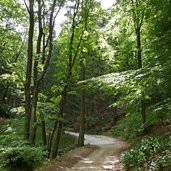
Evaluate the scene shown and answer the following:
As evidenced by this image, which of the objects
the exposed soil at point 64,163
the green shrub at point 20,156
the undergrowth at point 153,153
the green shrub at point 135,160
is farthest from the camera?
the exposed soil at point 64,163

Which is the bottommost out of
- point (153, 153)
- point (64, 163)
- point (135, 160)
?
point (64, 163)

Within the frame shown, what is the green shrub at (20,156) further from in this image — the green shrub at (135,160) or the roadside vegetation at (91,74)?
the green shrub at (135,160)

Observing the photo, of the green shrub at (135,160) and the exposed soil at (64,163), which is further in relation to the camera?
the exposed soil at (64,163)

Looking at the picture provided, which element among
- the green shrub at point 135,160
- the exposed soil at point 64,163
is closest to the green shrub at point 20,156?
the exposed soil at point 64,163

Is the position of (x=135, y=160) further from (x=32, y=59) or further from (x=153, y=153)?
(x=32, y=59)

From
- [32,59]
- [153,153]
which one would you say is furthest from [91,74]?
[153,153]

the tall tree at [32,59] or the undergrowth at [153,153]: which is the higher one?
the tall tree at [32,59]

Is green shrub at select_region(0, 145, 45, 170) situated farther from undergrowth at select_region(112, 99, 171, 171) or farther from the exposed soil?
undergrowth at select_region(112, 99, 171, 171)

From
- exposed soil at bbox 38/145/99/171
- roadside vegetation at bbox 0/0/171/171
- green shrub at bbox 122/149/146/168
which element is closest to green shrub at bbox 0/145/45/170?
roadside vegetation at bbox 0/0/171/171

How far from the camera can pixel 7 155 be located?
8695 mm

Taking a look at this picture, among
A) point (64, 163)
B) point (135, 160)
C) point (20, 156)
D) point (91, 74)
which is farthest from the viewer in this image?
point (91, 74)

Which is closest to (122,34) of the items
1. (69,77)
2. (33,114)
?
(69,77)

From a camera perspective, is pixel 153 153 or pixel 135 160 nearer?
pixel 135 160

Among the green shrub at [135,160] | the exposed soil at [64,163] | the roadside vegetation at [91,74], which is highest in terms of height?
the roadside vegetation at [91,74]
